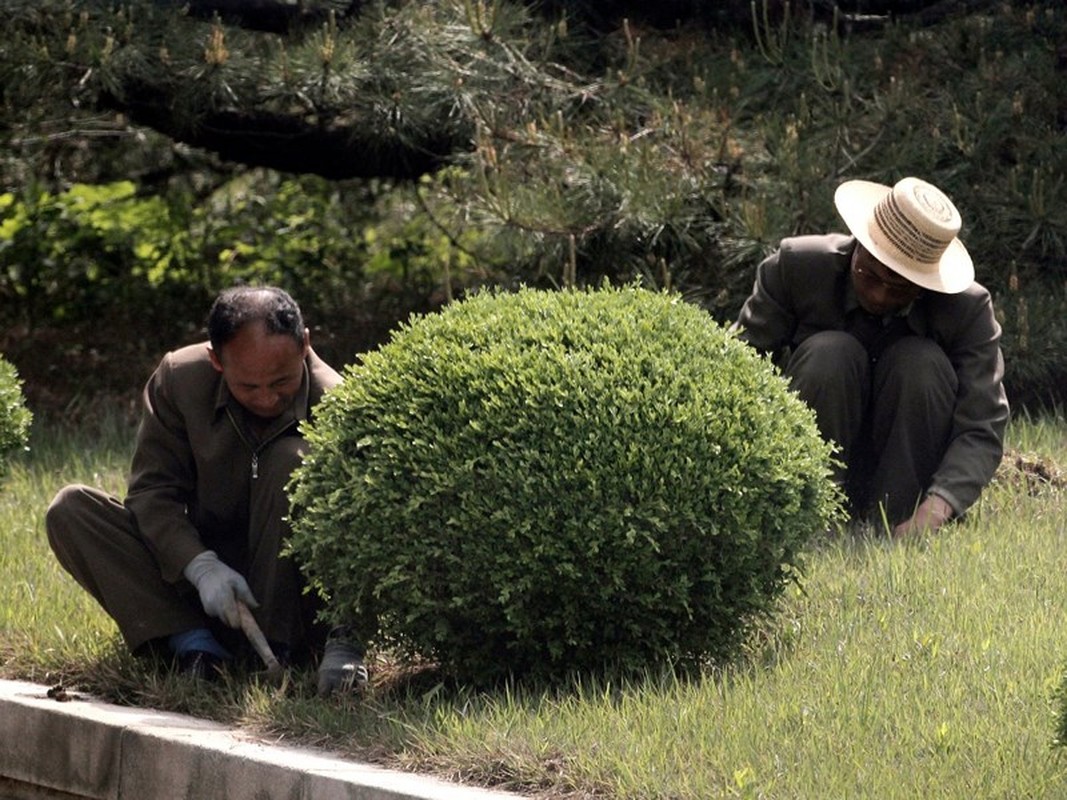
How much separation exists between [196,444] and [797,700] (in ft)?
5.82

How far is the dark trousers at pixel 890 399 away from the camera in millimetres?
5781

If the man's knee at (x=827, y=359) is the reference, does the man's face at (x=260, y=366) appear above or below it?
above

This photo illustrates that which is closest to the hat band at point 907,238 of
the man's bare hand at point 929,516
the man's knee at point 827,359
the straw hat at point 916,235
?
the straw hat at point 916,235

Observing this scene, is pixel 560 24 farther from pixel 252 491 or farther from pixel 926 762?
pixel 926 762

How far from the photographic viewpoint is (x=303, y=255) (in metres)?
11.1

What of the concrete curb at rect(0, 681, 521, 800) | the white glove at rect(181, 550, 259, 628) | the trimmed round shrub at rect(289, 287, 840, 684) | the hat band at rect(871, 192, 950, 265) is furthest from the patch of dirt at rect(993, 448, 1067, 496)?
the concrete curb at rect(0, 681, 521, 800)

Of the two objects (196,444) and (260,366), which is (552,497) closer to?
(260,366)

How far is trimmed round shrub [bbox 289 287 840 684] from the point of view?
4375 mm

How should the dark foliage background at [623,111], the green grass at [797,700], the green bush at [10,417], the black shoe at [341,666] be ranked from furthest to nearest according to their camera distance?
1. the dark foliage background at [623,111]
2. the green bush at [10,417]
3. the black shoe at [341,666]
4. the green grass at [797,700]

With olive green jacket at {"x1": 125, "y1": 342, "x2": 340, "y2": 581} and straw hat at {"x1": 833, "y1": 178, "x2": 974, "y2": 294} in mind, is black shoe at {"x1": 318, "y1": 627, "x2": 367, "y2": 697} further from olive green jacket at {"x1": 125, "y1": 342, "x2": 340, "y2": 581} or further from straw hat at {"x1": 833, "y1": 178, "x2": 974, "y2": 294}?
straw hat at {"x1": 833, "y1": 178, "x2": 974, "y2": 294}

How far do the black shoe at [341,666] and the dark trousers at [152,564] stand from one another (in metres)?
0.17

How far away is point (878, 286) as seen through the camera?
19.0 feet

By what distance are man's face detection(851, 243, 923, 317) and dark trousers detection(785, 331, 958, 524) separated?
0.42 ft

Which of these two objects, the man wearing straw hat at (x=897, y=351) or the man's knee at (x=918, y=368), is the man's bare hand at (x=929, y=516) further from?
the man's knee at (x=918, y=368)
